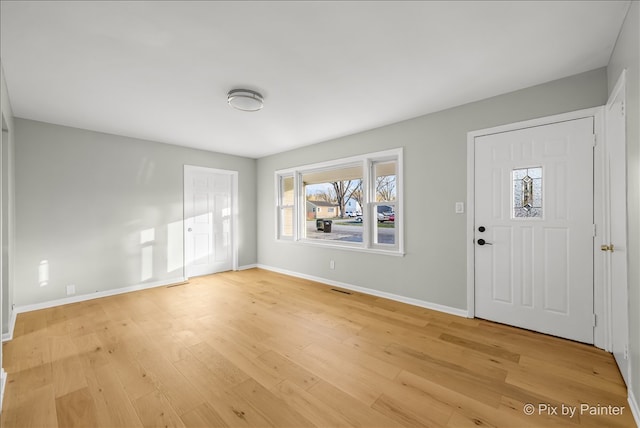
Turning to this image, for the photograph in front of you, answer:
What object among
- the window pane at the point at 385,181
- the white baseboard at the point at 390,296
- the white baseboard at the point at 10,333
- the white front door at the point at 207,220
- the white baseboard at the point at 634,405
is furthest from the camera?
the white front door at the point at 207,220

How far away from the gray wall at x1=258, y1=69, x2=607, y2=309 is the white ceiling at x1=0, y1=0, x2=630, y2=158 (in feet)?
0.48

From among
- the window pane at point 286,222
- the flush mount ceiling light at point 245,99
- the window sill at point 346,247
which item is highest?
the flush mount ceiling light at point 245,99

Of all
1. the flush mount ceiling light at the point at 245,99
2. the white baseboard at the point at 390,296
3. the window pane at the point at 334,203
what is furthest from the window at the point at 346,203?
→ the flush mount ceiling light at the point at 245,99

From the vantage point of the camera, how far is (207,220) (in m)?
5.29

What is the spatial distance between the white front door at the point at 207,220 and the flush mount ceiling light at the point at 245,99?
2.58 meters

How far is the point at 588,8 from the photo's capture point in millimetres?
1745

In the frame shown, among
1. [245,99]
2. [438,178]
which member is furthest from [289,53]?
[438,178]

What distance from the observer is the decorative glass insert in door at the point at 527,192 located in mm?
2756

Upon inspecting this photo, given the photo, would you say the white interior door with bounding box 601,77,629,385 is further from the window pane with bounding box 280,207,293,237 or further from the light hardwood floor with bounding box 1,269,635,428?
the window pane with bounding box 280,207,293,237

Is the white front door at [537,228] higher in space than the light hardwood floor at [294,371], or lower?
higher

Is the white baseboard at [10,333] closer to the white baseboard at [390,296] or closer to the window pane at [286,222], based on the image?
the white baseboard at [390,296]

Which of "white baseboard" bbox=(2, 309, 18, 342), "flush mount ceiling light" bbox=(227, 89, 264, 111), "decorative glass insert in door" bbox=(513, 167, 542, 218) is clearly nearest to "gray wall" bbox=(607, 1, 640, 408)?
"decorative glass insert in door" bbox=(513, 167, 542, 218)

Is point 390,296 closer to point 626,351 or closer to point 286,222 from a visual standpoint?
point 626,351

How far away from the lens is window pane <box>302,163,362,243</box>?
446cm
